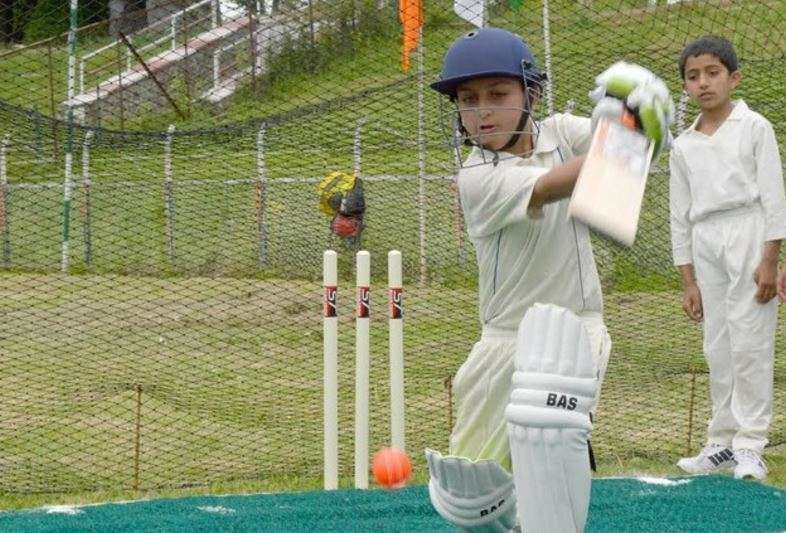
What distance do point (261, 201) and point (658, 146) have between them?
811cm

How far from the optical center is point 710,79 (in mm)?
5441

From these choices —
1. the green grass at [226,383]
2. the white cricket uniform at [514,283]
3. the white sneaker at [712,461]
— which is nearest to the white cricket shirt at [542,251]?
the white cricket uniform at [514,283]

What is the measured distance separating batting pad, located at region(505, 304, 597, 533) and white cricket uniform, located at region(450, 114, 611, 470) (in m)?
0.32

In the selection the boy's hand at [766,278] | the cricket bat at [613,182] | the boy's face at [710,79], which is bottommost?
the boy's hand at [766,278]

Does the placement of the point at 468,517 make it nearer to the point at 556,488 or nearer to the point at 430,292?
the point at 556,488

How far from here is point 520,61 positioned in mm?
3629

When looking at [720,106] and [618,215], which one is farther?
[720,106]

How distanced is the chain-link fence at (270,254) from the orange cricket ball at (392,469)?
2.24ft

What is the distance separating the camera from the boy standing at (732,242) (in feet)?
17.6

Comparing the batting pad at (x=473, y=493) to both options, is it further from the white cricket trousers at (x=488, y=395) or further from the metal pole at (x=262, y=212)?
the metal pole at (x=262, y=212)

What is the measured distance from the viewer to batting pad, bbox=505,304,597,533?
334cm

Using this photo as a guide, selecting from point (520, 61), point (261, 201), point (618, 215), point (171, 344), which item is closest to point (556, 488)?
point (618, 215)

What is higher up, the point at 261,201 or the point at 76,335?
the point at 261,201

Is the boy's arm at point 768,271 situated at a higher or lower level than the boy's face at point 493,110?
lower
